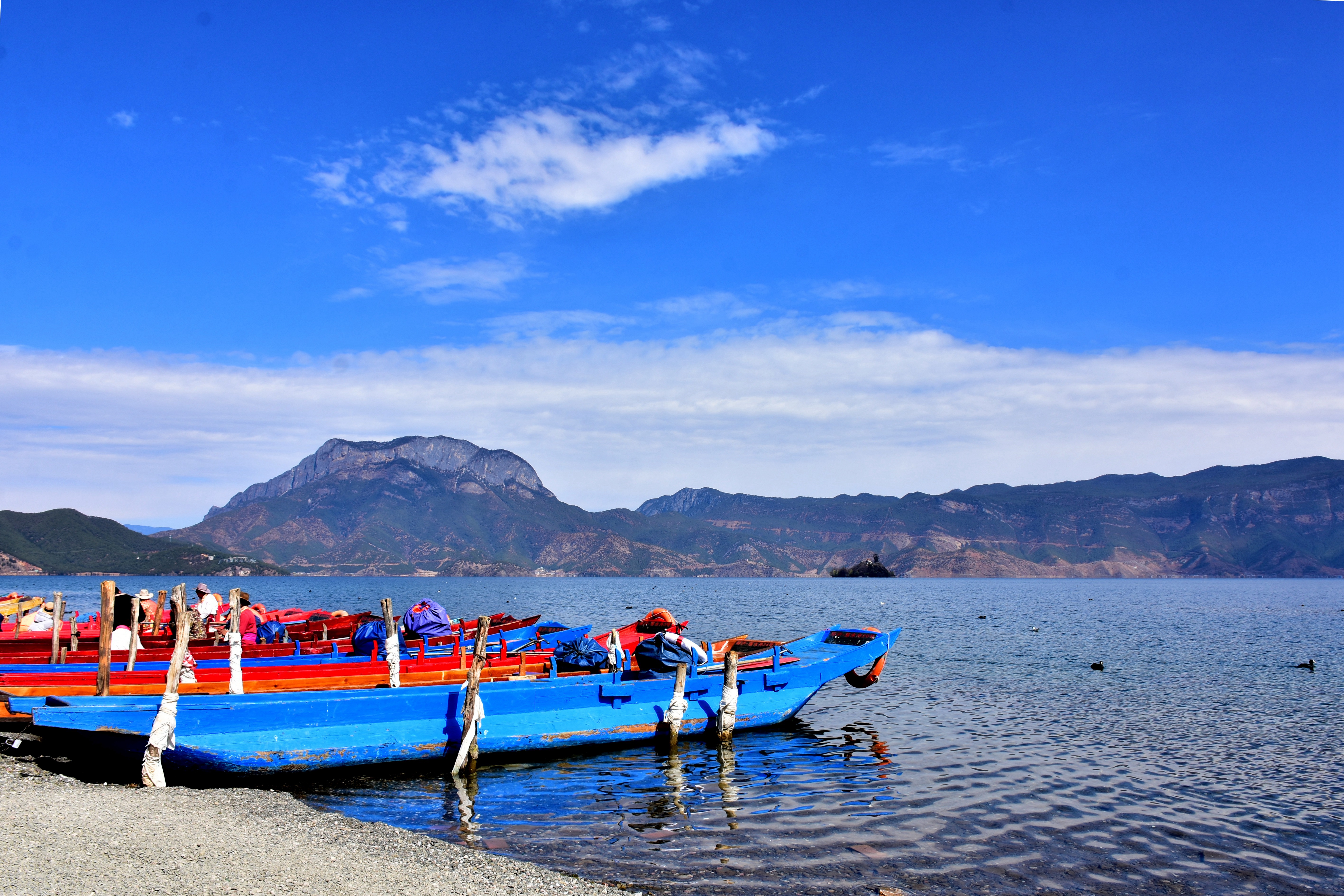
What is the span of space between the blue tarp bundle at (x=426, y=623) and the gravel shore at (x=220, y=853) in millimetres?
7852

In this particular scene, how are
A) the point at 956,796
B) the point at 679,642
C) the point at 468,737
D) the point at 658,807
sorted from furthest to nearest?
the point at 679,642 → the point at 468,737 → the point at 956,796 → the point at 658,807

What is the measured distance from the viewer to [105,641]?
16594 mm

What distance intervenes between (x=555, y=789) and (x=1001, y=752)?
412 inches

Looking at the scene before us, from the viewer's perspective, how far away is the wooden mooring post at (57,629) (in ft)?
66.3

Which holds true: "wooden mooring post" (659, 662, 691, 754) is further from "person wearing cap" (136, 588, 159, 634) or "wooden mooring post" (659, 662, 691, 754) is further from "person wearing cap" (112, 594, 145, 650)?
"person wearing cap" (136, 588, 159, 634)

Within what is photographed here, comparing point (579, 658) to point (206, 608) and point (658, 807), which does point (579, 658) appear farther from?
point (206, 608)

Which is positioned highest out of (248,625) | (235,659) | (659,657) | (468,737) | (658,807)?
(248,625)

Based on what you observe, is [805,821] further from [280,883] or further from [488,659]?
[488,659]

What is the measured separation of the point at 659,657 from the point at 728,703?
196 cm

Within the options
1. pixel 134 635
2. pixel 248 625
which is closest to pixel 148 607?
pixel 248 625

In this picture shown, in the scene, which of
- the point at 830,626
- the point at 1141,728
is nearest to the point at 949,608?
the point at 830,626

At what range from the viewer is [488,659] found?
21078 mm

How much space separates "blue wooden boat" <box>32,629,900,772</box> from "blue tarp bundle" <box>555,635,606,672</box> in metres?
1.37

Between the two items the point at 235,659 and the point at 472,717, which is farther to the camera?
the point at 235,659
